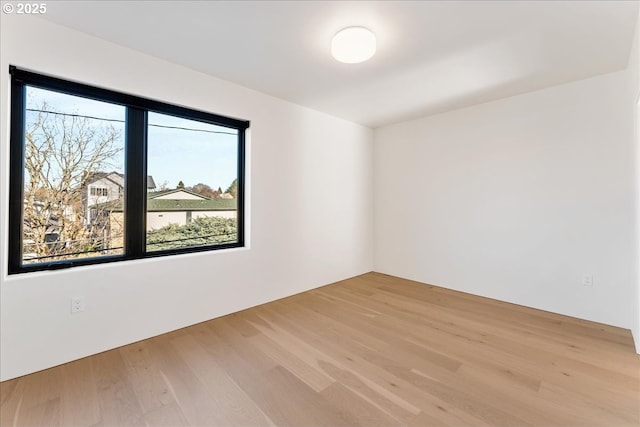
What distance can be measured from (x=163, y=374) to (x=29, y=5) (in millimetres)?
2581

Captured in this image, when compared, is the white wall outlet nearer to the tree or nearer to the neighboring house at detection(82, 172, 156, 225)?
the tree

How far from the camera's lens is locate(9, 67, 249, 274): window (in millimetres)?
1878

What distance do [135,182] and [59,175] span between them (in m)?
0.47

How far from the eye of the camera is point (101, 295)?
81.4 inches

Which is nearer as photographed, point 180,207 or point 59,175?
point 59,175

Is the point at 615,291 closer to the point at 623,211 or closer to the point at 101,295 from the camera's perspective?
the point at 623,211

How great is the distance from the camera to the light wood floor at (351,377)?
1460 millimetres

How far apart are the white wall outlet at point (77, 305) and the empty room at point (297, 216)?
0.02 m

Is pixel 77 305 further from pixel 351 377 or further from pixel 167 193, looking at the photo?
pixel 351 377

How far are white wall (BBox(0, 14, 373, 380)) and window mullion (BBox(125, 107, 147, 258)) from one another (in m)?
0.18

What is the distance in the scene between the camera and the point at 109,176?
87.0 inches

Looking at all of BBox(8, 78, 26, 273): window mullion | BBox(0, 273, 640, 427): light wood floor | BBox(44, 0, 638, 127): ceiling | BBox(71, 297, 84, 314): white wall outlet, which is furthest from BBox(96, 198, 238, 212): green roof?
BBox(44, 0, 638, 127): ceiling

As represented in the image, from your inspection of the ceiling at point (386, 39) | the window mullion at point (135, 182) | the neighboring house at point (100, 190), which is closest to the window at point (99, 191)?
the neighboring house at point (100, 190)

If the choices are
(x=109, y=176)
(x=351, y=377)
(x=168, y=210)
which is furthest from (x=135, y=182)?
(x=351, y=377)
